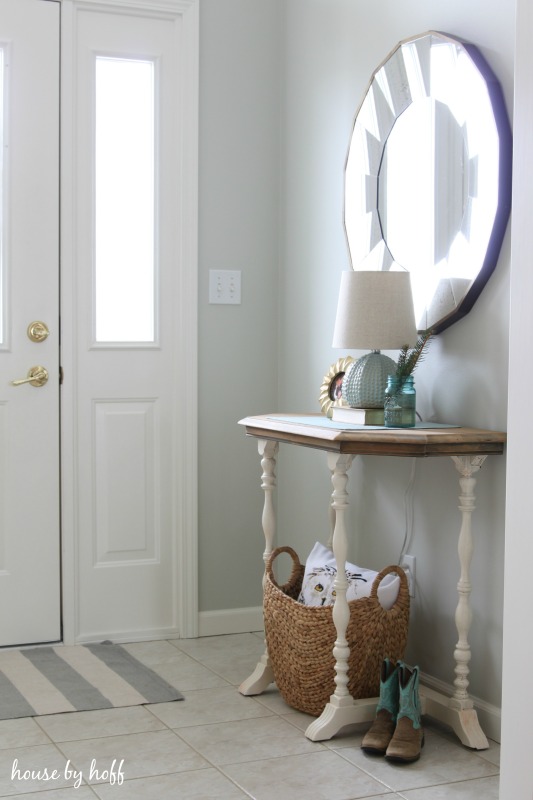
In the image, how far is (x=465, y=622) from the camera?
2.30 metres

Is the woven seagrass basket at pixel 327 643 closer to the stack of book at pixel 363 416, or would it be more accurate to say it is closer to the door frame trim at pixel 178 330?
the stack of book at pixel 363 416

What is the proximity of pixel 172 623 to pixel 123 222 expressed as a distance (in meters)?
1.31

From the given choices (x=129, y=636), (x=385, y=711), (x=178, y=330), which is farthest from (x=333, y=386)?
(x=129, y=636)

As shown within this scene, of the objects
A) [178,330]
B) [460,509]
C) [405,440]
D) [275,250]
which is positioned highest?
[275,250]

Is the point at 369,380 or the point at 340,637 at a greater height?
the point at 369,380

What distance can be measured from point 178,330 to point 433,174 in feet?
3.58

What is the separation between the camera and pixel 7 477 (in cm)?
310

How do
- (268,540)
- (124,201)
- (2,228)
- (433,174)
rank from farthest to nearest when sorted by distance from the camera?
(124,201) → (2,228) → (268,540) → (433,174)

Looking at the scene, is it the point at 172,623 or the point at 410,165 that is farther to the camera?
the point at 172,623

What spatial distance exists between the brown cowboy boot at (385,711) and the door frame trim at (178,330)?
1.08 metres

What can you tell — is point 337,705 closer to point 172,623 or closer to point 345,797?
point 345,797

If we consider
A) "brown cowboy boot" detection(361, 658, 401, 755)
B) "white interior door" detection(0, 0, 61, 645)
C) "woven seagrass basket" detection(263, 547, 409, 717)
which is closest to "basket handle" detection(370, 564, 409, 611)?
"woven seagrass basket" detection(263, 547, 409, 717)

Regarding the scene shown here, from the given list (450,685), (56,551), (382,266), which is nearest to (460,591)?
(450,685)

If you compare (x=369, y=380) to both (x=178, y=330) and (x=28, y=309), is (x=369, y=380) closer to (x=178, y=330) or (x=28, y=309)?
(x=178, y=330)
